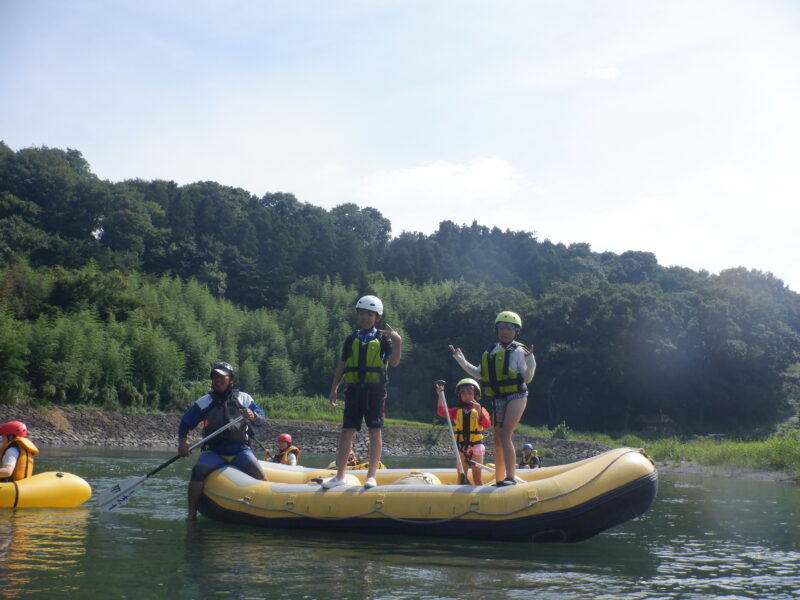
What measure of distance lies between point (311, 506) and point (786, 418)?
47.2 m

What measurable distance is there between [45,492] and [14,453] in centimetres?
61

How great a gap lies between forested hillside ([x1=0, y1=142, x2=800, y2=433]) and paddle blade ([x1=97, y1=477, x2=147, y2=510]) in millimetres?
23395

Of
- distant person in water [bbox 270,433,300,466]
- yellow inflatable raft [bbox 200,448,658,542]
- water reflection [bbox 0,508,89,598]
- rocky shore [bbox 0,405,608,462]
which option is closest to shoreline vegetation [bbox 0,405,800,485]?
rocky shore [bbox 0,405,608,462]

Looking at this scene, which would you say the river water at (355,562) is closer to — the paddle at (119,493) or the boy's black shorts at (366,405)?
the paddle at (119,493)

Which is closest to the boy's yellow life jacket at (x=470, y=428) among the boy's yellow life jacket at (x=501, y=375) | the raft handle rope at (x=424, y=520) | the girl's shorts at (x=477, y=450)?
the girl's shorts at (x=477, y=450)

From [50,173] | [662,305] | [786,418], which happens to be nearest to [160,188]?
[50,173]

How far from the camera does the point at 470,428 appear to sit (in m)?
10.6

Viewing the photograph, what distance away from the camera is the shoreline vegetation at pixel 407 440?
950 inches

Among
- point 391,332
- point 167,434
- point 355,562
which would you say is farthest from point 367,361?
point 167,434

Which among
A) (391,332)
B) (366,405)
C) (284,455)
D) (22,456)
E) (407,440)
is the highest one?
(391,332)

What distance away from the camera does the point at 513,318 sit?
8.55 meters

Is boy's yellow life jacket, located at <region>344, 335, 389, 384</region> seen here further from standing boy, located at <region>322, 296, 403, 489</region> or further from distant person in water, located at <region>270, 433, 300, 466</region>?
distant person in water, located at <region>270, 433, 300, 466</region>

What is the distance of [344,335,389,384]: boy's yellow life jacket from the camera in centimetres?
877

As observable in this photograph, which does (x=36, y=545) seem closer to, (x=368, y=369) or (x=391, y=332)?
(x=368, y=369)
